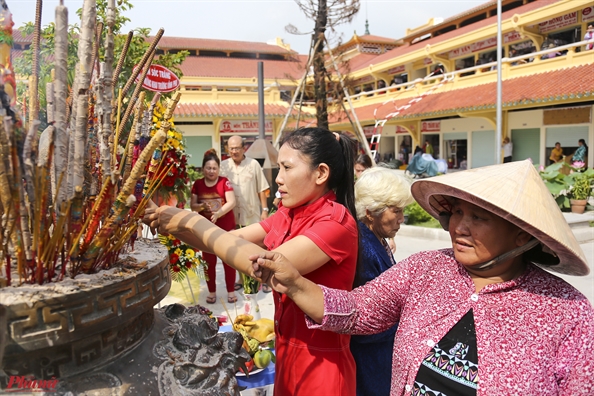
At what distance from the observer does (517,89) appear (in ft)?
35.0

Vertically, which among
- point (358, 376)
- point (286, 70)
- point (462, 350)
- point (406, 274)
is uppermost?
point (286, 70)

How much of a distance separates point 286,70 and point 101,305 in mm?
20312

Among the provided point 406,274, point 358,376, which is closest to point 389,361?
point 358,376

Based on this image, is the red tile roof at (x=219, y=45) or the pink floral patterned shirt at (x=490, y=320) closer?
the pink floral patterned shirt at (x=490, y=320)

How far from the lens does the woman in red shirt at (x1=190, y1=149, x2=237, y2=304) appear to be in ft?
12.6

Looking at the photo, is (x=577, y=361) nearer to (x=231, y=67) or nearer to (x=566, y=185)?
(x=566, y=185)

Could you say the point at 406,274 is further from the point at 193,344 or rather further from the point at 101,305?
the point at 101,305

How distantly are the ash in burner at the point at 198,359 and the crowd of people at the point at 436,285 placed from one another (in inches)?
6.7

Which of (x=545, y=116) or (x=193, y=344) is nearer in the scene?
(x=193, y=344)

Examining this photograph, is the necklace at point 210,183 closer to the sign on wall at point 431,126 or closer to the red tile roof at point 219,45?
the sign on wall at point 431,126

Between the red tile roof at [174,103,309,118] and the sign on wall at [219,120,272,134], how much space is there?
94cm

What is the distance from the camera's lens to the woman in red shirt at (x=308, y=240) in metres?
1.24

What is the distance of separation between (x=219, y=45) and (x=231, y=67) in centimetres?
190

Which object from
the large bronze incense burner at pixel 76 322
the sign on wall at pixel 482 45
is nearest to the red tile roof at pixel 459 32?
the sign on wall at pixel 482 45
